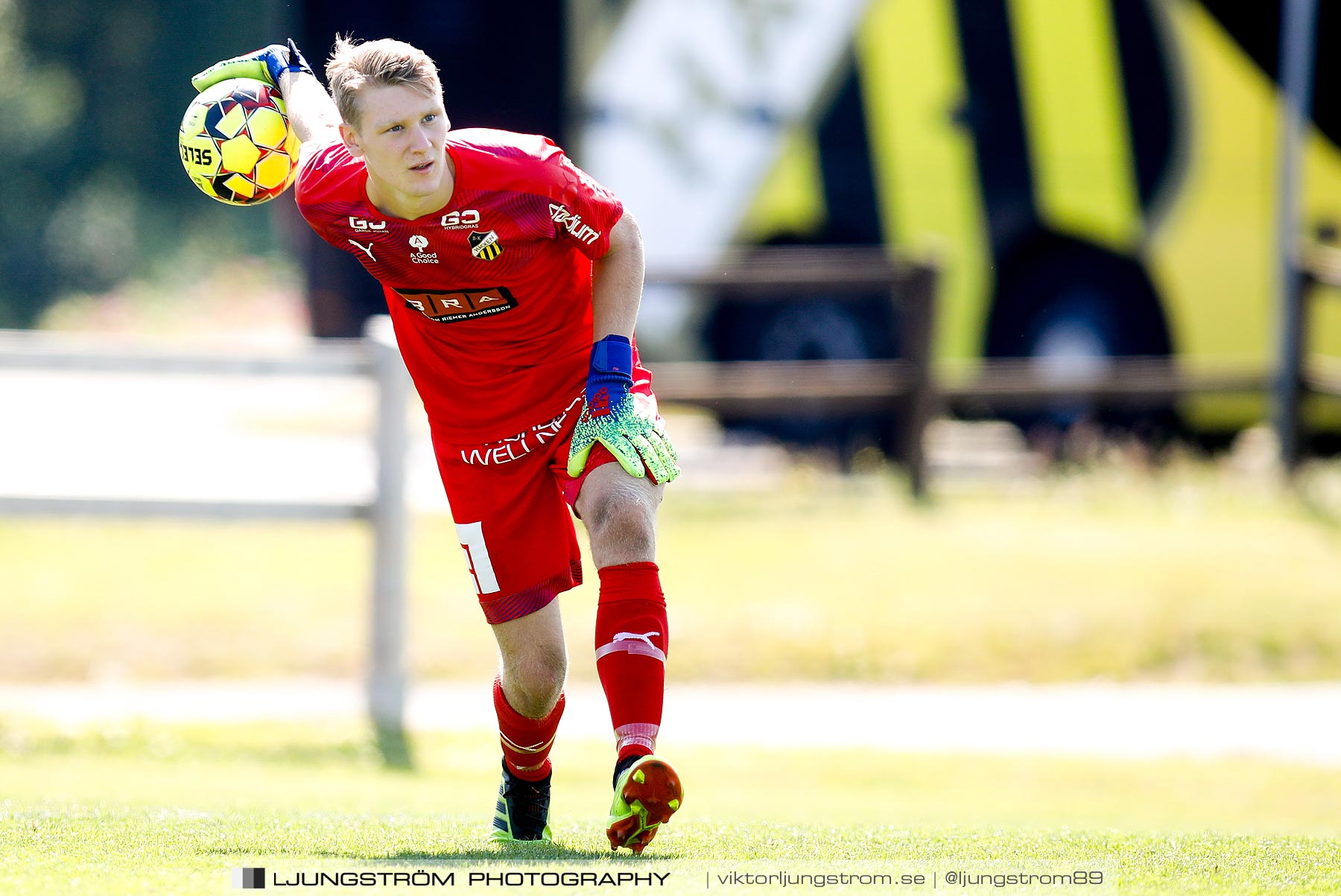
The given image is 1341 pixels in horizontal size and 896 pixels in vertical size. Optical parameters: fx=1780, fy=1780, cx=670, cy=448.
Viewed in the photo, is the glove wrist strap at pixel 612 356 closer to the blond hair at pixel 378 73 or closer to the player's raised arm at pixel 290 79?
the blond hair at pixel 378 73

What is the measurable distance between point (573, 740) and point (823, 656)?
158 cm

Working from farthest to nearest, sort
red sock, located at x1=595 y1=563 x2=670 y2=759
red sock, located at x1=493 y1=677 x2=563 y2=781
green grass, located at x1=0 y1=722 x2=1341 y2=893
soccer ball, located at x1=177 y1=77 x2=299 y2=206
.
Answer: soccer ball, located at x1=177 y1=77 x2=299 y2=206, red sock, located at x1=493 y1=677 x2=563 y2=781, red sock, located at x1=595 y1=563 x2=670 y2=759, green grass, located at x1=0 y1=722 x2=1341 y2=893

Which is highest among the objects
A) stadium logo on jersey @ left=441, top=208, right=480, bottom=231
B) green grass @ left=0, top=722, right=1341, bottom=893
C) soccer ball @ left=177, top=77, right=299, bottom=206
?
soccer ball @ left=177, top=77, right=299, bottom=206

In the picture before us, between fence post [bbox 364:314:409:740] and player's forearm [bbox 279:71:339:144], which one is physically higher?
player's forearm [bbox 279:71:339:144]

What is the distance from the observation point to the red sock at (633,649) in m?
4.22

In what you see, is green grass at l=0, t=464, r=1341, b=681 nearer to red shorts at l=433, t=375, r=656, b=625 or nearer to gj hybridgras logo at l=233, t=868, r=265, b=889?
red shorts at l=433, t=375, r=656, b=625

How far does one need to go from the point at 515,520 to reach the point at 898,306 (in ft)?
28.5

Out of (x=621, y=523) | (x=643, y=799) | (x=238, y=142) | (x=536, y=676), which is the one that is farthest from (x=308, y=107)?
(x=643, y=799)

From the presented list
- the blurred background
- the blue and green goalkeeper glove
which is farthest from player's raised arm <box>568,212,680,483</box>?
the blurred background

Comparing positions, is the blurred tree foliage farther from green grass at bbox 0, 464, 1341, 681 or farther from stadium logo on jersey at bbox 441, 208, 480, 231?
stadium logo on jersey at bbox 441, 208, 480, 231

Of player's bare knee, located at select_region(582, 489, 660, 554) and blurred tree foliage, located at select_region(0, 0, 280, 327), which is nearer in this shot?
player's bare knee, located at select_region(582, 489, 660, 554)

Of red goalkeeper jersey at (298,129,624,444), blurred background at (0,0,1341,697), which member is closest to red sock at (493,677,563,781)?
red goalkeeper jersey at (298,129,624,444)

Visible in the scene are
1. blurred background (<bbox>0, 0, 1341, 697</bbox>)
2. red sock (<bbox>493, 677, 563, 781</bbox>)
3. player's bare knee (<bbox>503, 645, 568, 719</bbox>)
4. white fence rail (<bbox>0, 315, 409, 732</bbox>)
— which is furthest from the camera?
blurred background (<bbox>0, 0, 1341, 697</bbox>)

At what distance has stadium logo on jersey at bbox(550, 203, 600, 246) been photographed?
14.6ft
